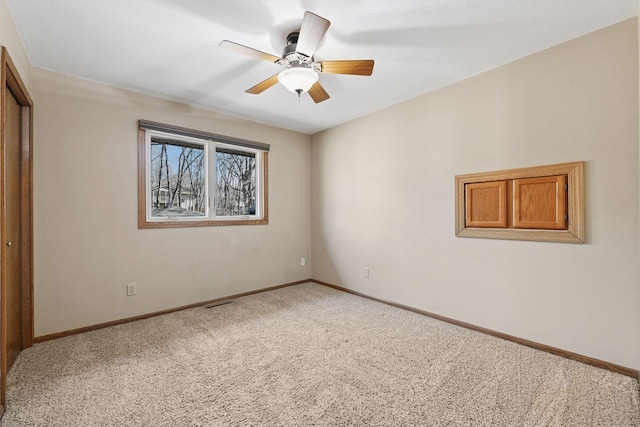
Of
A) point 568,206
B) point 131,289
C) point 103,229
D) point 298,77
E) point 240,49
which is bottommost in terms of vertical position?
point 131,289

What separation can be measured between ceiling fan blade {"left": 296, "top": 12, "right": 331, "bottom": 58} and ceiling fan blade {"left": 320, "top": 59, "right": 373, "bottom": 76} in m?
0.15

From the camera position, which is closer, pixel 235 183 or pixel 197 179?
pixel 197 179

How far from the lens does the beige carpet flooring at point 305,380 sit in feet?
5.39

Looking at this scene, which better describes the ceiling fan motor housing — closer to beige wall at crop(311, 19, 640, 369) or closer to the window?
beige wall at crop(311, 19, 640, 369)

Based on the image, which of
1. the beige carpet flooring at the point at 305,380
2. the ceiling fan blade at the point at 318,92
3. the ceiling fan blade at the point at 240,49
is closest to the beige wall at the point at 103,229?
the beige carpet flooring at the point at 305,380

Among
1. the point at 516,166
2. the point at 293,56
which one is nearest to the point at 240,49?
the point at 293,56

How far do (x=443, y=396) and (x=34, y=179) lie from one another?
3619 mm

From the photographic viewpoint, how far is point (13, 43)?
199 cm

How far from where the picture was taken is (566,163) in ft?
7.43

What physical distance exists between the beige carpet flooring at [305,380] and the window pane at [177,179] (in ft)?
4.36

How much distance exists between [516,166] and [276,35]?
2247mm

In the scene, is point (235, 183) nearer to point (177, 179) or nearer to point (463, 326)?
point (177, 179)

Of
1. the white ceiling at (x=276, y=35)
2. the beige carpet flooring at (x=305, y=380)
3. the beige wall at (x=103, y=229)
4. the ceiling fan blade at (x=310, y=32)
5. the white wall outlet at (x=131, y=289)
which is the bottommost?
the beige carpet flooring at (x=305, y=380)

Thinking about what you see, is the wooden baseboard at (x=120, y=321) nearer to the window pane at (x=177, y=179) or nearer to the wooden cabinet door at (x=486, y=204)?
the window pane at (x=177, y=179)
